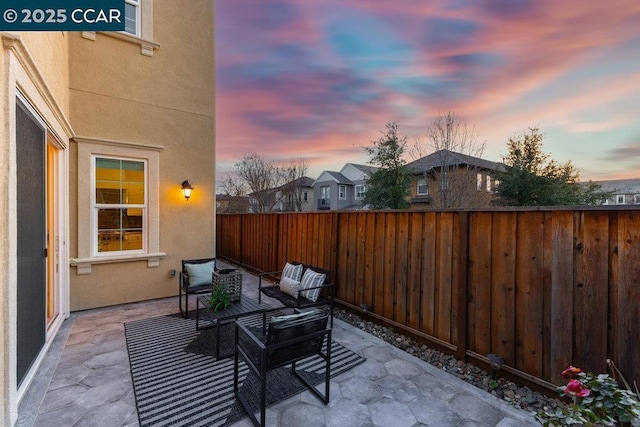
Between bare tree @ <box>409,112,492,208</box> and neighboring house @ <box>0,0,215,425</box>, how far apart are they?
26.7 feet

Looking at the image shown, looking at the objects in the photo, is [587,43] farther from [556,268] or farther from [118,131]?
[118,131]

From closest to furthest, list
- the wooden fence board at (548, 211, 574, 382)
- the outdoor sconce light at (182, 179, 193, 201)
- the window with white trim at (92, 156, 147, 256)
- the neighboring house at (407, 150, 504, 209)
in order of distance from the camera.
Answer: the wooden fence board at (548, 211, 574, 382)
the window with white trim at (92, 156, 147, 256)
the outdoor sconce light at (182, 179, 193, 201)
the neighboring house at (407, 150, 504, 209)

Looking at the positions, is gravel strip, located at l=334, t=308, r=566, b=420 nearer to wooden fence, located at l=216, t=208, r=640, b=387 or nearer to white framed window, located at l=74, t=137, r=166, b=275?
wooden fence, located at l=216, t=208, r=640, b=387

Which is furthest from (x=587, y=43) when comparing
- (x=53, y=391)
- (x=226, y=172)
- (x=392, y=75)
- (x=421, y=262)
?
(x=226, y=172)

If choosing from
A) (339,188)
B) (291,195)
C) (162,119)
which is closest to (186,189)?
(162,119)

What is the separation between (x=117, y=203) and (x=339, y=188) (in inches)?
890

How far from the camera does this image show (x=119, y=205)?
5098 millimetres

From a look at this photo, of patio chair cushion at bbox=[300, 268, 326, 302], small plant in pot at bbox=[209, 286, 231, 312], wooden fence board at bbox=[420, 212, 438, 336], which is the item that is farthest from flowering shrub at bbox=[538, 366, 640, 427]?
small plant in pot at bbox=[209, 286, 231, 312]

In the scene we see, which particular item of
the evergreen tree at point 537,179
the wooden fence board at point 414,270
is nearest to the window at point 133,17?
the wooden fence board at point 414,270

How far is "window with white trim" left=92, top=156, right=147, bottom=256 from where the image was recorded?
491 centimetres

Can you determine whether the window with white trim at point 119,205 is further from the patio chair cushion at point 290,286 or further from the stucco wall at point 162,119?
the patio chair cushion at point 290,286

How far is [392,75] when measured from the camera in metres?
7.88

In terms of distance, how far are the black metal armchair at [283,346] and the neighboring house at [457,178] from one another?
9.98m

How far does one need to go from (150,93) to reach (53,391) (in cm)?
484
